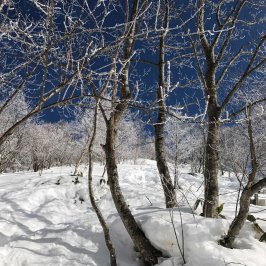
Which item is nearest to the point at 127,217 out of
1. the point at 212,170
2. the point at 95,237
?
the point at 95,237

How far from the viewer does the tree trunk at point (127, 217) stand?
4.79 meters

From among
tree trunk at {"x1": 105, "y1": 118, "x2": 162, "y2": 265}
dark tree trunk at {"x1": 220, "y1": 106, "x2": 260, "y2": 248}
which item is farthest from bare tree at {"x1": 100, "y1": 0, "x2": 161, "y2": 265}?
dark tree trunk at {"x1": 220, "y1": 106, "x2": 260, "y2": 248}

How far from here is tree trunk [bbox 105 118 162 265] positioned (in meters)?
4.79

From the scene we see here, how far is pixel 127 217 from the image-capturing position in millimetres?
4977

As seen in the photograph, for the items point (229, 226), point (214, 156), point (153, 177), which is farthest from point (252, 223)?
point (153, 177)

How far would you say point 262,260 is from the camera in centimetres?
410

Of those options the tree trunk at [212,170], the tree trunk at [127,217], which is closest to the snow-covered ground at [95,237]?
the tree trunk at [127,217]

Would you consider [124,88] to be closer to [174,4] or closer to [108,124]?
[108,124]

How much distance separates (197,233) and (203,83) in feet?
10.8

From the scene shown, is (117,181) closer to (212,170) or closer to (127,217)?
(127,217)

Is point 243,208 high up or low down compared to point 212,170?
down

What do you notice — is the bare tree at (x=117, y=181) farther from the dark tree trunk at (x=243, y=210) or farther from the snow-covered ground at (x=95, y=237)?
the dark tree trunk at (x=243, y=210)

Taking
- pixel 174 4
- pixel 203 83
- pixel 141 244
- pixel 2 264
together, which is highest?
pixel 174 4

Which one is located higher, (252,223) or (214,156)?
(214,156)
